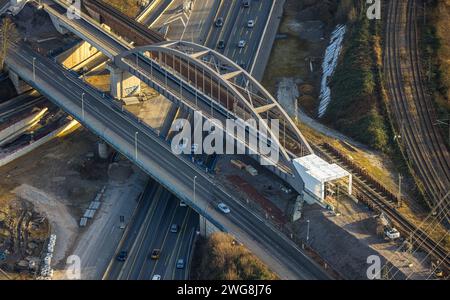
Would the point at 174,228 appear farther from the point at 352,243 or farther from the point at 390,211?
the point at 390,211

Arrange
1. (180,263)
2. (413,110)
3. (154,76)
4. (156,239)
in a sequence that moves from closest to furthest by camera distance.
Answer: (180,263)
(156,239)
(154,76)
(413,110)

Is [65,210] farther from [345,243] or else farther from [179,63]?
[345,243]

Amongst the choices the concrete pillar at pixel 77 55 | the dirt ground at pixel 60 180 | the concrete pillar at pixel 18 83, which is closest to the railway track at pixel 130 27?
the concrete pillar at pixel 77 55

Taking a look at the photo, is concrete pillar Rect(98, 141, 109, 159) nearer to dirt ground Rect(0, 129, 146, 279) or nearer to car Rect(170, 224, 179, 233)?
dirt ground Rect(0, 129, 146, 279)

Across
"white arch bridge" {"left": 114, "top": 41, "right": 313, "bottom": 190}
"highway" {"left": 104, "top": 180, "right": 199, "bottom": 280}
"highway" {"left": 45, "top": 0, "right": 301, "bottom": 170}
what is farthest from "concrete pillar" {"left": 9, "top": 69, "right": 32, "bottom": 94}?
"highway" {"left": 104, "top": 180, "right": 199, "bottom": 280}

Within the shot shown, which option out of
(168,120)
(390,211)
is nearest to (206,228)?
(390,211)

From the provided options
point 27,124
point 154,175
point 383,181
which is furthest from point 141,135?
point 383,181

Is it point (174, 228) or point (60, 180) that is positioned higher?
point (174, 228)
